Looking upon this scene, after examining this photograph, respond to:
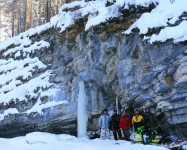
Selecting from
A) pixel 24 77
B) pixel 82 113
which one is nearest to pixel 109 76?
pixel 82 113

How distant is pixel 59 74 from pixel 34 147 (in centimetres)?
569

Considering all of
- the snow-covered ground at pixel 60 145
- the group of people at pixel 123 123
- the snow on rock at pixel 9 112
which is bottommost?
the snow-covered ground at pixel 60 145

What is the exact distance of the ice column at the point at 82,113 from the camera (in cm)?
1132

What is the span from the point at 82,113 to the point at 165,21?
612 cm

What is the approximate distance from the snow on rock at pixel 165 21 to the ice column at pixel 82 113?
4064 mm

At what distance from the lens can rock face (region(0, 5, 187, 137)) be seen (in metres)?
8.30

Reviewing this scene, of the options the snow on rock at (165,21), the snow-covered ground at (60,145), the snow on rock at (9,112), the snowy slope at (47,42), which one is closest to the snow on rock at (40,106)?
the snowy slope at (47,42)

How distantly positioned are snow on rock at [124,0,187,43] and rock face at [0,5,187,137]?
0.31m

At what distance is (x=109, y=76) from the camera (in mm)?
11250

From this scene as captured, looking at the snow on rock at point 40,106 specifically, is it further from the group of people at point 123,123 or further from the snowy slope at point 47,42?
the group of people at point 123,123

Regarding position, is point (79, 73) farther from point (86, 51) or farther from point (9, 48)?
point (9, 48)

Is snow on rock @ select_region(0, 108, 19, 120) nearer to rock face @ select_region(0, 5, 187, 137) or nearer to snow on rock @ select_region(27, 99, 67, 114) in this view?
rock face @ select_region(0, 5, 187, 137)

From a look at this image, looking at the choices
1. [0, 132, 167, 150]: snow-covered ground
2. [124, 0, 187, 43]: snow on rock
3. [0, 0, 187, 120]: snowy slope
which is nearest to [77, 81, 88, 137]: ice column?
[0, 132, 167, 150]: snow-covered ground

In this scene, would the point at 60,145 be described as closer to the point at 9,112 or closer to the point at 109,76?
the point at 109,76
